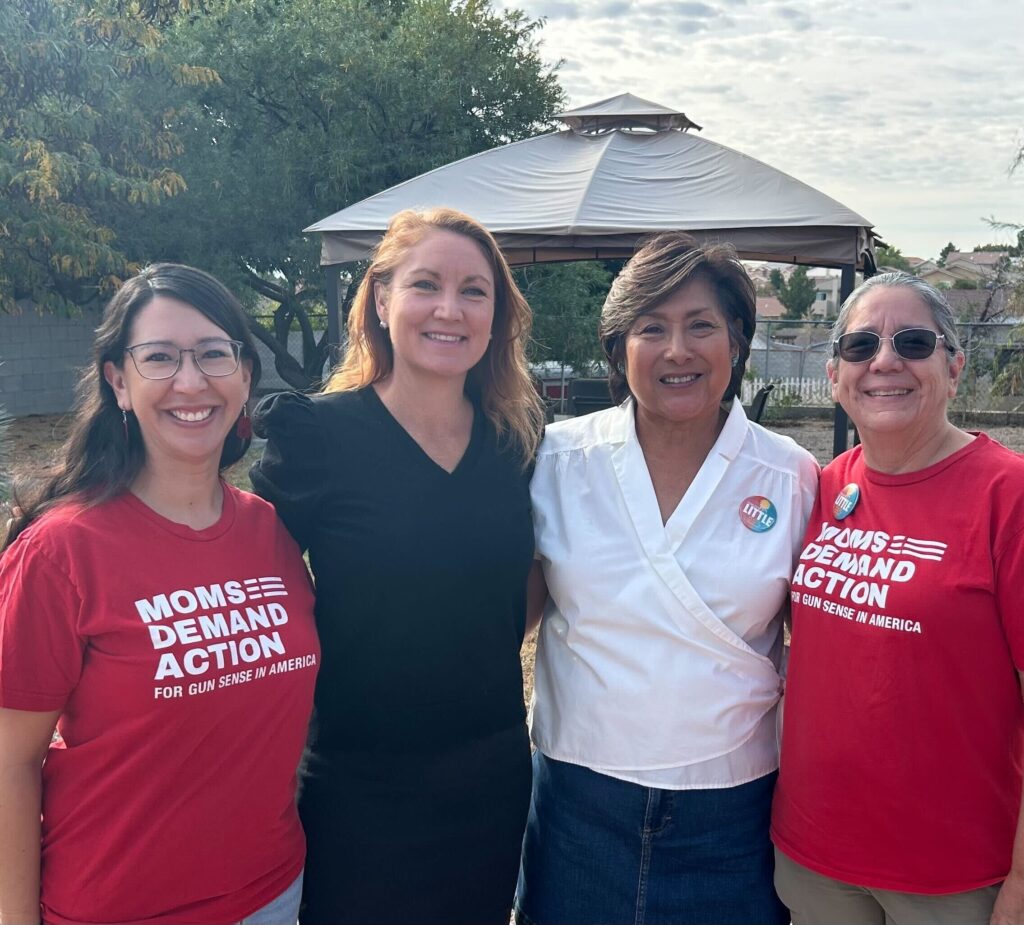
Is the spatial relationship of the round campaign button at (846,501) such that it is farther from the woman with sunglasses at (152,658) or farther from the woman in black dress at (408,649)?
the woman with sunglasses at (152,658)

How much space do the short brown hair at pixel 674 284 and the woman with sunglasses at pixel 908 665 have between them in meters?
0.27

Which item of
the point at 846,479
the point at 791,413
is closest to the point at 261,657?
the point at 846,479

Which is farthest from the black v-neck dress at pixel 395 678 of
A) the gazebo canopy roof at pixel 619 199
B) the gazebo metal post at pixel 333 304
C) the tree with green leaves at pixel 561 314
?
the tree with green leaves at pixel 561 314

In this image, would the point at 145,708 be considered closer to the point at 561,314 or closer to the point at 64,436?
the point at 64,436

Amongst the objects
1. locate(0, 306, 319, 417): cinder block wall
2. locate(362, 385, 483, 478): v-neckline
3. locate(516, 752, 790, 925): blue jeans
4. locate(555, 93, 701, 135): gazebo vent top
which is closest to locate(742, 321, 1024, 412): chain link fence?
locate(555, 93, 701, 135): gazebo vent top

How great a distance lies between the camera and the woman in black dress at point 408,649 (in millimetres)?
1964

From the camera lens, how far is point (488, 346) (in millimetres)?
2383

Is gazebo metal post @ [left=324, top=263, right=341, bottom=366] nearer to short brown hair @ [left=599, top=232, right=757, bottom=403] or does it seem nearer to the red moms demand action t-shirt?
short brown hair @ [left=599, top=232, right=757, bottom=403]

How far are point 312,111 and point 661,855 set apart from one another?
518 inches

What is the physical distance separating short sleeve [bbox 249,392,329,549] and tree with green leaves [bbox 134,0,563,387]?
1088cm

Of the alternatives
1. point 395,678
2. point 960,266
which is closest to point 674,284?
point 395,678

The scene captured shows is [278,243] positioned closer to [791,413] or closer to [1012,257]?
[791,413]

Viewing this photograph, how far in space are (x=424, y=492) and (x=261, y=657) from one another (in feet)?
1.65

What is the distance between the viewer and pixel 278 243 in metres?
13.8
